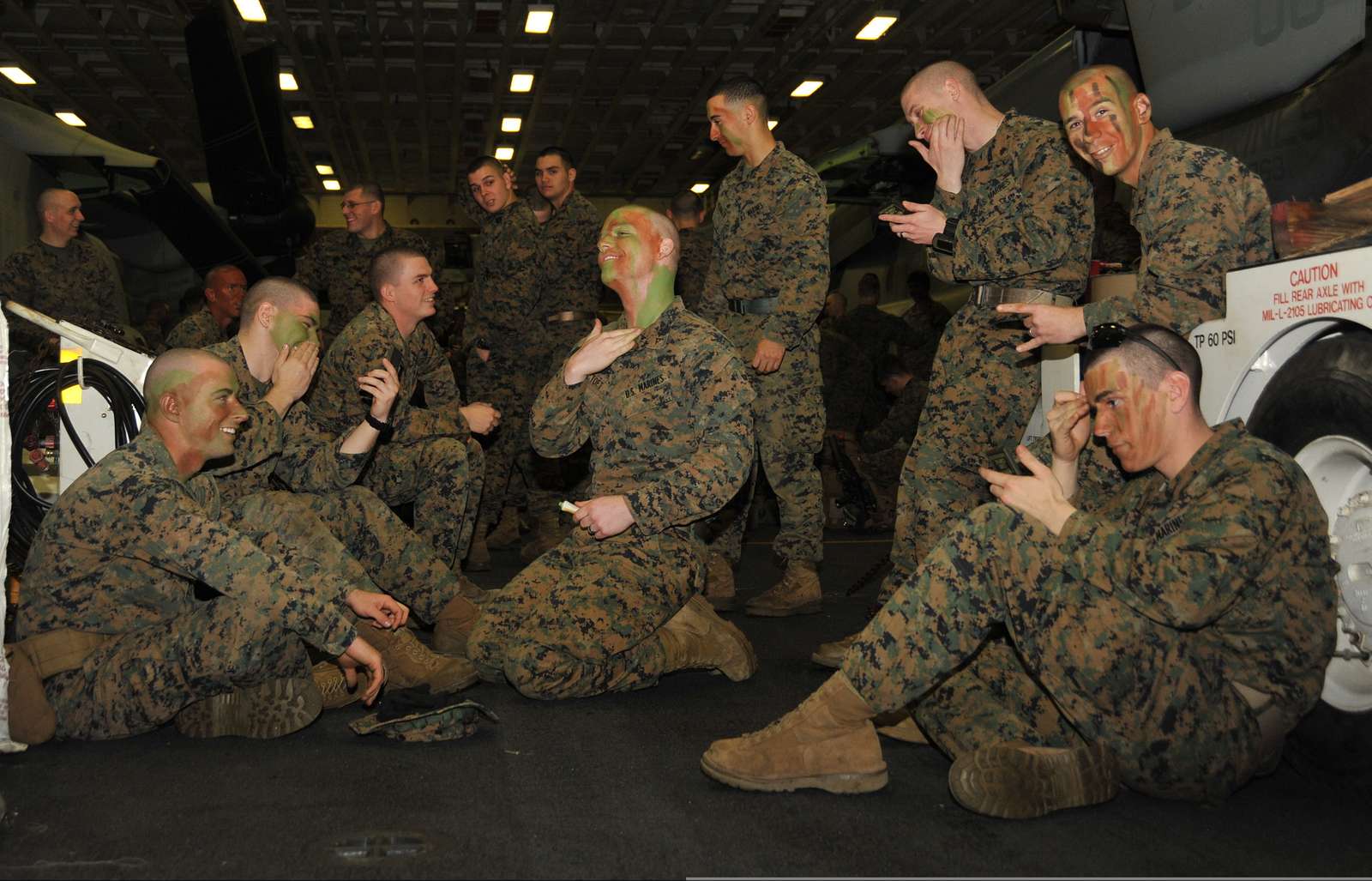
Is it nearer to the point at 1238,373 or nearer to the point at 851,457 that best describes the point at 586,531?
the point at 1238,373

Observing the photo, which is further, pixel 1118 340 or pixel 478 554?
pixel 478 554

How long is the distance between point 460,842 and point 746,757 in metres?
0.59

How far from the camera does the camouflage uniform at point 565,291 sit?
248 inches

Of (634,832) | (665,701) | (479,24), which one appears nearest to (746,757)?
(634,832)

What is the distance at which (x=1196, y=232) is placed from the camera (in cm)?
268

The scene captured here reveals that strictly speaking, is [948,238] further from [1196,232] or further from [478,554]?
[478,554]

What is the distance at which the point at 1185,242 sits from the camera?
2691 mm

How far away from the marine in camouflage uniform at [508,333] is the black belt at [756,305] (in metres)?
1.86

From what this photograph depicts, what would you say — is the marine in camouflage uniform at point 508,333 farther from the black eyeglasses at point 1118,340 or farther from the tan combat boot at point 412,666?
the black eyeglasses at point 1118,340

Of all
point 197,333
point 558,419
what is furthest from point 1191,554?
point 197,333

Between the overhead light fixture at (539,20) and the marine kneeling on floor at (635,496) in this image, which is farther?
the overhead light fixture at (539,20)

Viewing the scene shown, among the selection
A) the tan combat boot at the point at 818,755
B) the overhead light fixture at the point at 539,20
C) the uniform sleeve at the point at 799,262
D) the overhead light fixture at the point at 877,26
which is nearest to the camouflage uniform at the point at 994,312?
the uniform sleeve at the point at 799,262

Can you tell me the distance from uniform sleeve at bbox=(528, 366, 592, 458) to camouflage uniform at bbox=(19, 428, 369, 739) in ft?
2.98

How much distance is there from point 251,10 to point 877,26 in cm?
487
